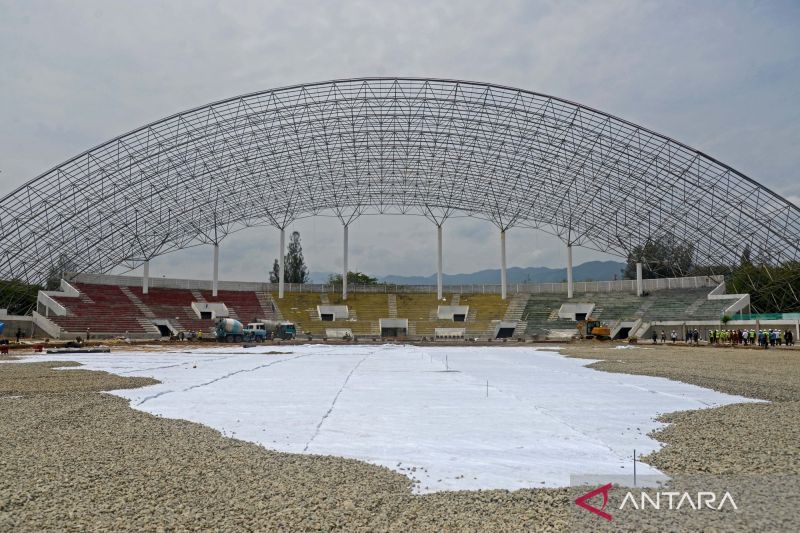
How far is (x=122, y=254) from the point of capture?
58.7 metres

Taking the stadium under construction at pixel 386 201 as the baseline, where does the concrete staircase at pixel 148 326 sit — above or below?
below

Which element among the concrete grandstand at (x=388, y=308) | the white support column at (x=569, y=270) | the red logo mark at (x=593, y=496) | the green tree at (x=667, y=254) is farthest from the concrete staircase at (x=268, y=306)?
the red logo mark at (x=593, y=496)

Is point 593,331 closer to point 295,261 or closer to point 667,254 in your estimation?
point 667,254

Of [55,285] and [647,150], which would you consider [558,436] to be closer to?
[647,150]

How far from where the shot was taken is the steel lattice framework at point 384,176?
147 ft

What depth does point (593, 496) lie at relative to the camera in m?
5.30

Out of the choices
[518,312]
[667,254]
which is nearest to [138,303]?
[518,312]

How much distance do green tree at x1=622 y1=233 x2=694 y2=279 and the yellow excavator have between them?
1111cm

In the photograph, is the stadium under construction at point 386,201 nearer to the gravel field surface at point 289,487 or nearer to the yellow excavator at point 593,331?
the yellow excavator at point 593,331

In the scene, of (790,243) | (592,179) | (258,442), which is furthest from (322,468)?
(790,243)

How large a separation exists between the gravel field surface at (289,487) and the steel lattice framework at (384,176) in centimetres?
3796

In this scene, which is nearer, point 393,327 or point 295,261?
point 393,327

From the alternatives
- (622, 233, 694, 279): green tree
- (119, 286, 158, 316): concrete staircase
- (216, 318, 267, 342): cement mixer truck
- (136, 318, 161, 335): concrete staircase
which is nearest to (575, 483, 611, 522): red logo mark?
(216, 318, 267, 342): cement mixer truck

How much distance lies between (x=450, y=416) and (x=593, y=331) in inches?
1790
